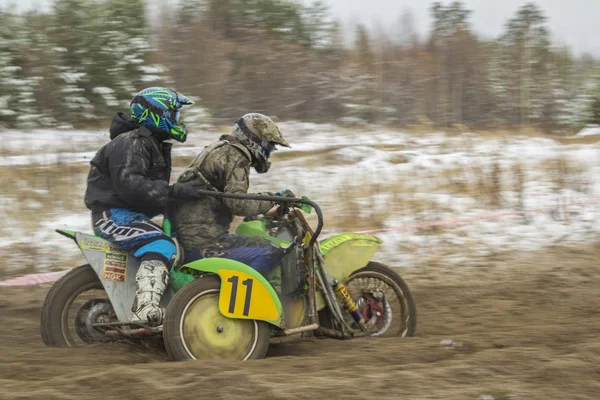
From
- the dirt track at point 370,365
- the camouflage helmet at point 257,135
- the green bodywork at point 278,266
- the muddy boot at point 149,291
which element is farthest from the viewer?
the camouflage helmet at point 257,135

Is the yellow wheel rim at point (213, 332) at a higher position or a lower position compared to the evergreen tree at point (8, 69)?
lower

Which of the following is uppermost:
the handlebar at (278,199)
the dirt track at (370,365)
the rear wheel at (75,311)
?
the handlebar at (278,199)

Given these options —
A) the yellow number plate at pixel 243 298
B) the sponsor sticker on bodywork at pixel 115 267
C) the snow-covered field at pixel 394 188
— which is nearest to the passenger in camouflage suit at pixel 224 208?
the yellow number plate at pixel 243 298

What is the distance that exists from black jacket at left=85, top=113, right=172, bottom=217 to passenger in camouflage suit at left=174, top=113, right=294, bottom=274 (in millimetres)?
255

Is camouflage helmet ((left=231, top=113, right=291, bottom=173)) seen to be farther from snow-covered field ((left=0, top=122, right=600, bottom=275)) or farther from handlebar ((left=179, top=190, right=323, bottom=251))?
snow-covered field ((left=0, top=122, right=600, bottom=275))

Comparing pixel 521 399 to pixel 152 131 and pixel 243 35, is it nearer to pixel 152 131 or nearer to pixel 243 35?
pixel 152 131

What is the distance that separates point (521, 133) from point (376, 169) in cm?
642

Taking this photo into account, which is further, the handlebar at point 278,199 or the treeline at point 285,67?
the treeline at point 285,67

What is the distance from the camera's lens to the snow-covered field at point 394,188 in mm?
10312

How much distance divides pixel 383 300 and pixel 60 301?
2.63 meters

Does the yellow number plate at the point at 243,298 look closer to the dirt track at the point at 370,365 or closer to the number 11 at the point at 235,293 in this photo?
the number 11 at the point at 235,293

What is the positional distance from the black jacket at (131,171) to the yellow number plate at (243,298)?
0.78 metres

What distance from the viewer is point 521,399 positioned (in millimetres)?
4207

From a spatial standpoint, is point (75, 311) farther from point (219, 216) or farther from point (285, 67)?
point (285, 67)
